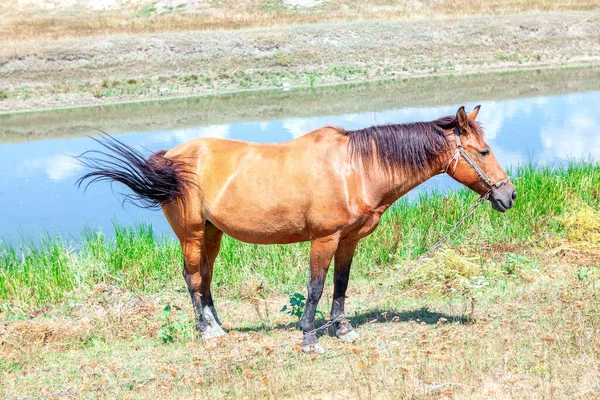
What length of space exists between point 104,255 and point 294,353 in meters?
3.87

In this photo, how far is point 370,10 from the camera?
135 ft

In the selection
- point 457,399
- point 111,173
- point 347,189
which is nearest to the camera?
point 457,399

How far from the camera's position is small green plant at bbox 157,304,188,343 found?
236 inches

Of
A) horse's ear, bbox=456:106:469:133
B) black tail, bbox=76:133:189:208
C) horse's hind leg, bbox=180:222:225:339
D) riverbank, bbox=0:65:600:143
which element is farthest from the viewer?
riverbank, bbox=0:65:600:143

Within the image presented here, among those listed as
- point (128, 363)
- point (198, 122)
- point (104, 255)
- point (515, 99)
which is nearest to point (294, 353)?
point (128, 363)

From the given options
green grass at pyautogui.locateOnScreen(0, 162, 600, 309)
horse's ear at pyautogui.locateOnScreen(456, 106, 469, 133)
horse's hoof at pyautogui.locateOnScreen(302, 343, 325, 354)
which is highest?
horse's ear at pyautogui.locateOnScreen(456, 106, 469, 133)

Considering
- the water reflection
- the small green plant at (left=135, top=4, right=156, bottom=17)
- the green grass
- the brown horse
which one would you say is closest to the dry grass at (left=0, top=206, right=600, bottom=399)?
the green grass

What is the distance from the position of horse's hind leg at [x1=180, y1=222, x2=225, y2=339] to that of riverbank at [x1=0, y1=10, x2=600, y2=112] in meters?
18.6

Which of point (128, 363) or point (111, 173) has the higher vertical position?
point (111, 173)

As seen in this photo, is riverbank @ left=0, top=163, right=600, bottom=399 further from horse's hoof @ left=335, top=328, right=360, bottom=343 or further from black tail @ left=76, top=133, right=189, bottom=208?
black tail @ left=76, top=133, right=189, bottom=208

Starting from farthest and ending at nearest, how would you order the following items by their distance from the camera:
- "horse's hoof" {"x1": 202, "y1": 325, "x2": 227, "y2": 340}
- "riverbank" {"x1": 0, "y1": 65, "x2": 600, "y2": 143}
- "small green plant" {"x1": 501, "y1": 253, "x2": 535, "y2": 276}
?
"riverbank" {"x1": 0, "y1": 65, "x2": 600, "y2": 143}
"small green plant" {"x1": 501, "y1": 253, "x2": 535, "y2": 276}
"horse's hoof" {"x1": 202, "y1": 325, "x2": 227, "y2": 340}

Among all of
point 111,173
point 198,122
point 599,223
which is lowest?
point 198,122

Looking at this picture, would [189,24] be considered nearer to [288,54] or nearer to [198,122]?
[288,54]

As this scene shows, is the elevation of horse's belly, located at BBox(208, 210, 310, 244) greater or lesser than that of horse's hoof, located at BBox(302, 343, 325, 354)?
greater
